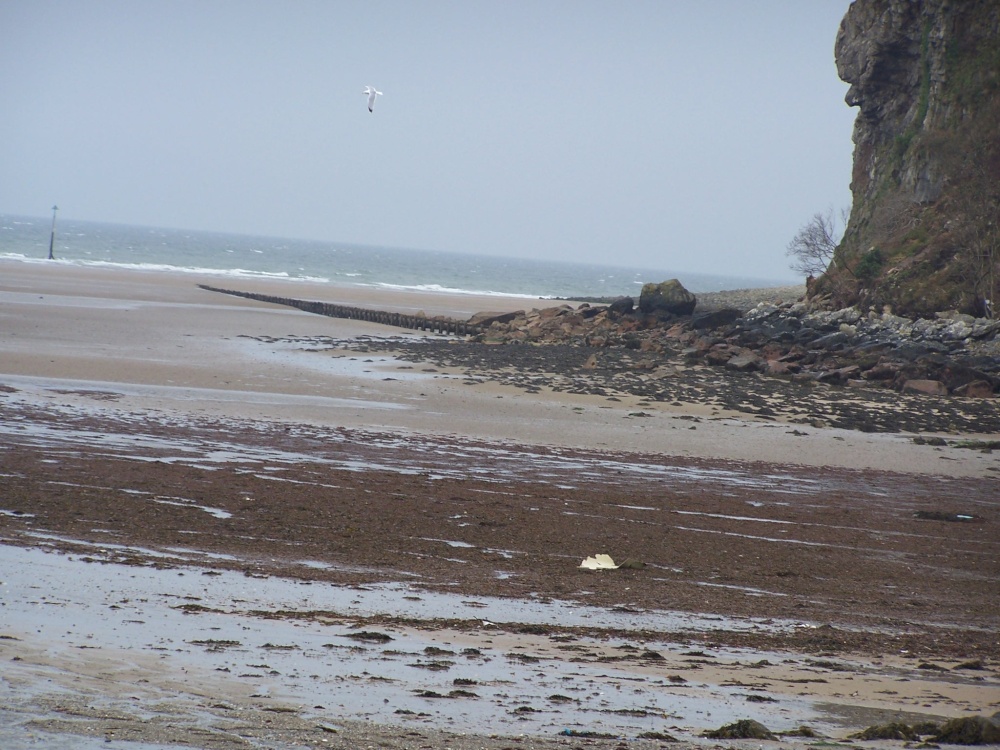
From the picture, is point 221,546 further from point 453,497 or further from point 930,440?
point 930,440

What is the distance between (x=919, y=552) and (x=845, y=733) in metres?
6.35

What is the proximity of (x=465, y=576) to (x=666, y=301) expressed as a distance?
36.0 m

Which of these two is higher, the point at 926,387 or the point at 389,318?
the point at 926,387

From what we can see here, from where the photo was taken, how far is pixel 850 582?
9430mm

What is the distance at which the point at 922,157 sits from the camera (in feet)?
151

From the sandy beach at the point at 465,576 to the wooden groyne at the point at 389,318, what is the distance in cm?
2440

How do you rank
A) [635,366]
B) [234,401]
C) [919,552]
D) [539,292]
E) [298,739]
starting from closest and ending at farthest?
[298,739], [919,552], [234,401], [635,366], [539,292]

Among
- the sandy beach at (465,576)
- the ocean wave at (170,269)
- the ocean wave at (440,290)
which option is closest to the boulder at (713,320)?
the sandy beach at (465,576)

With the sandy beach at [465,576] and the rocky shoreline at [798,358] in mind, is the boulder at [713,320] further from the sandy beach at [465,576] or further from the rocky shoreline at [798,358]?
the sandy beach at [465,576]

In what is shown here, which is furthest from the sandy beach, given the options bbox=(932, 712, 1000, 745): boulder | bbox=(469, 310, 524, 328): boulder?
bbox=(469, 310, 524, 328): boulder

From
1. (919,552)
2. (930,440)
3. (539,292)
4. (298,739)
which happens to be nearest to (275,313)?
(930,440)

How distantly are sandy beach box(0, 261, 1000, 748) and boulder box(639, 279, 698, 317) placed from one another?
22.7 meters

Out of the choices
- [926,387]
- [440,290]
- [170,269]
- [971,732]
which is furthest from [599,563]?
[440,290]

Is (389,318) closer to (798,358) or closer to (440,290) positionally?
(798,358)
